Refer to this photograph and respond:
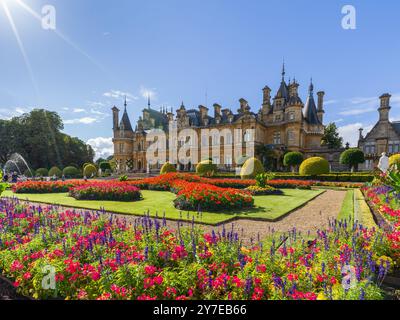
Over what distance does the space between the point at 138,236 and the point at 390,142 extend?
45937mm

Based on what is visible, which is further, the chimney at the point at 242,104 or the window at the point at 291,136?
the chimney at the point at 242,104

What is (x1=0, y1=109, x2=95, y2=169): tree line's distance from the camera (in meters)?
47.1

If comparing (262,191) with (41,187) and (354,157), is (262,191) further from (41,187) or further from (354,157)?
(354,157)

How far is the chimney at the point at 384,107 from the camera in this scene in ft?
120

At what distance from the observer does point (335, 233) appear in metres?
4.50

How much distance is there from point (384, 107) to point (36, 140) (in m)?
68.0

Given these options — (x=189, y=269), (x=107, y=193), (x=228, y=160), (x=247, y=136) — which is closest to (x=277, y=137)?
(x=247, y=136)

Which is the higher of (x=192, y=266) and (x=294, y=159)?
(x=294, y=159)

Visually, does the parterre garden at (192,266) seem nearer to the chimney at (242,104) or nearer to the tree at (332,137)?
the chimney at (242,104)

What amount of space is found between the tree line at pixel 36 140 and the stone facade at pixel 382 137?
62344mm

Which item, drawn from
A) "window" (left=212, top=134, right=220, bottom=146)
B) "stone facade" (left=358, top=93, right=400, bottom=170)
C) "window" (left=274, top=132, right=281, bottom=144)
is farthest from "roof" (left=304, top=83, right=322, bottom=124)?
"window" (left=212, top=134, right=220, bottom=146)

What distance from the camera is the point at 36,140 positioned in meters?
47.1

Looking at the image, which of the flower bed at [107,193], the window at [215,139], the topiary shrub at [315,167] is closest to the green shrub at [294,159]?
the topiary shrub at [315,167]
